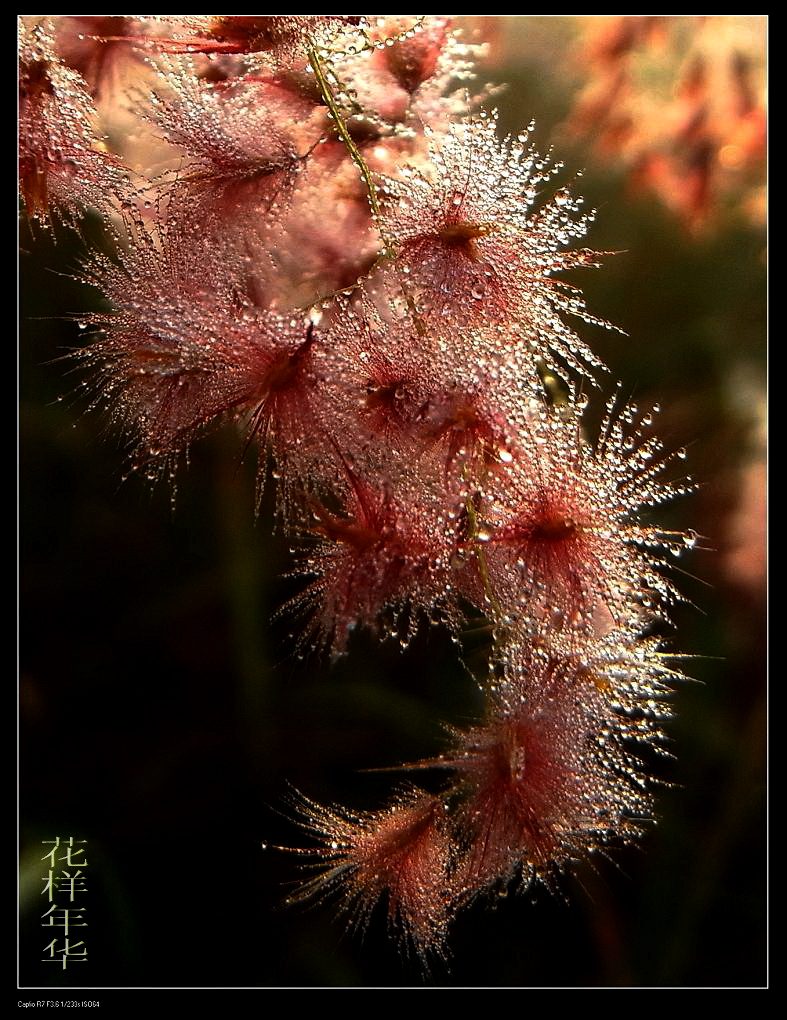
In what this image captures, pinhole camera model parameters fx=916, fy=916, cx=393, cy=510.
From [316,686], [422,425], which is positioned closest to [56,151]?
[422,425]

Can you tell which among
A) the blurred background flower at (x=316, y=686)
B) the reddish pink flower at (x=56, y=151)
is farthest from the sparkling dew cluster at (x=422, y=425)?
the blurred background flower at (x=316, y=686)

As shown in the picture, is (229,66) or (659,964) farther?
(659,964)

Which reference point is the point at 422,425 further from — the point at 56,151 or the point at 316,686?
the point at 316,686

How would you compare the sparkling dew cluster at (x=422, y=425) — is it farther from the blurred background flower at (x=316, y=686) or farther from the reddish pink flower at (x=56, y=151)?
the blurred background flower at (x=316, y=686)

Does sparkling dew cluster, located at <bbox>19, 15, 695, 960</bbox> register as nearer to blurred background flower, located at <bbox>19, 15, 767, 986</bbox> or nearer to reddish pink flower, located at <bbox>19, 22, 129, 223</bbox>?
reddish pink flower, located at <bbox>19, 22, 129, 223</bbox>

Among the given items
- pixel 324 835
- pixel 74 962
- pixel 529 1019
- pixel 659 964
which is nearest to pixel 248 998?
pixel 74 962

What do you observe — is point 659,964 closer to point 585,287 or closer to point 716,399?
point 716,399
